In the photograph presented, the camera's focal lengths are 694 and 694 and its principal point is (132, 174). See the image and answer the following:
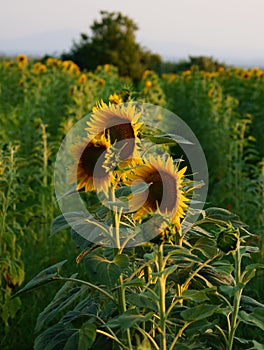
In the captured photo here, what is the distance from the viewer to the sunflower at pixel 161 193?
1769 millimetres

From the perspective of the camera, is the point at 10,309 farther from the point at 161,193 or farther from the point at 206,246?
the point at 161,193

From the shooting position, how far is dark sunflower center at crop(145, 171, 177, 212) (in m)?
1.77

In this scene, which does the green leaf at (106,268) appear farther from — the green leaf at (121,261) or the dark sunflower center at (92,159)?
the dark sunflower center at (92,159)

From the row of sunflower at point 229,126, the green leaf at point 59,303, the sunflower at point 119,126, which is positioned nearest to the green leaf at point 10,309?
the green leaf at point 59,303

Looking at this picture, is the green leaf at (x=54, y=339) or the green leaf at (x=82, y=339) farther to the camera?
the green leaf at (x=54, y=339)

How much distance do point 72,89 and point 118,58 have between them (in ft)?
36.5

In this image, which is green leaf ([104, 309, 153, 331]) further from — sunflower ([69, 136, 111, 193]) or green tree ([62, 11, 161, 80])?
green tree ([62, 11, 161, 80])

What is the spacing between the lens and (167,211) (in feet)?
5.81

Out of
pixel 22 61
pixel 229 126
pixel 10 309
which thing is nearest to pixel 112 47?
pixel 22 61

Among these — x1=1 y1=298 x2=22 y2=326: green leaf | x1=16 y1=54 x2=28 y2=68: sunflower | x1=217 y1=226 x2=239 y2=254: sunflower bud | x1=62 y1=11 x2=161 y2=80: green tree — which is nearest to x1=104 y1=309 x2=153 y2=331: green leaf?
x1=217 y1=226 x2=239 y2=254: sunflower bud

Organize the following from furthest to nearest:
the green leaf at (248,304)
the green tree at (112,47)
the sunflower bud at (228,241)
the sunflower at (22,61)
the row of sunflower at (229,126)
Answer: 1. the green tree at (112,47)
2. the sunflower at (22,61)
3. the row of sunflower at (229,126)
4. the green leaf at (248,304)
5. the sunflower bud at (228,241)

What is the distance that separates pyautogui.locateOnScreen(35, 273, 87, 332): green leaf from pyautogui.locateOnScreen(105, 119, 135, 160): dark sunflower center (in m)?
0.43

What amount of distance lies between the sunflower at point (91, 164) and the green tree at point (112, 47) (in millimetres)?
15837

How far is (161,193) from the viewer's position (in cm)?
178
